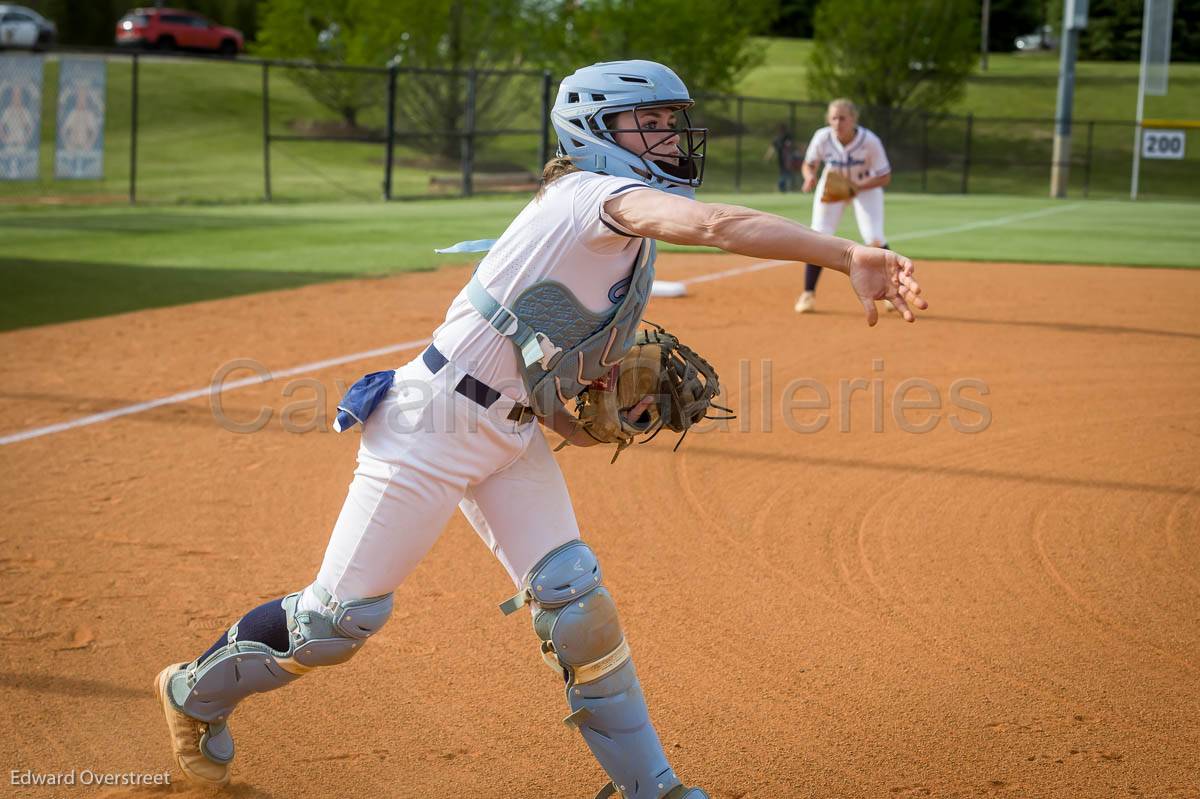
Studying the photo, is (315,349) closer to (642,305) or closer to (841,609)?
(841,609)

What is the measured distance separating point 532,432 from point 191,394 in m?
5.95

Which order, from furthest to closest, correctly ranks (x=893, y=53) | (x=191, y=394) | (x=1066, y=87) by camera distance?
(x=893, y=53) < (x=1066, y=87) < (x=191, y=394)

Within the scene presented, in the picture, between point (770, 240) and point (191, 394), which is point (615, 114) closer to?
point (770, 240)

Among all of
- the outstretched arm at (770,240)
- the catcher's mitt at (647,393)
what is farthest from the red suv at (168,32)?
the outstretched arm at (770,240)

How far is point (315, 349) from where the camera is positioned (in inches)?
409

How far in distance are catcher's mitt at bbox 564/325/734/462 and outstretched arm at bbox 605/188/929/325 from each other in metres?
0.79

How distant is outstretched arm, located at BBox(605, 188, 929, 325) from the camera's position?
294 cm

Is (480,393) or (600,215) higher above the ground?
(600,215)

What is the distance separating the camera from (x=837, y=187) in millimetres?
13242

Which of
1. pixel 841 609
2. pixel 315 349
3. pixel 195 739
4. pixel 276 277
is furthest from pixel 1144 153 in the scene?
pixel 195 739

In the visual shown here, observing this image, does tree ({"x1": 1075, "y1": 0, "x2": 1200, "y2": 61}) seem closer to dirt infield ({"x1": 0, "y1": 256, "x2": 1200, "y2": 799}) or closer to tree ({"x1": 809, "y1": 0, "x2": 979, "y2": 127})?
tree ({"x1": 809, "y1": 0, "x2": 979, "y2": 127})

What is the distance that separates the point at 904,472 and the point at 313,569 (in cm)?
363

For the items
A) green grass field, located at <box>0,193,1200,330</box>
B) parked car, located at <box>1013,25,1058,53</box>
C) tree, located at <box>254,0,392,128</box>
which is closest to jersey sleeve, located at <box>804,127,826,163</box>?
green grass field, located at <box>0,193,1200,330</box>

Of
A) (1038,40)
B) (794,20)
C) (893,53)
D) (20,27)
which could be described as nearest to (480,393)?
(893,53)
